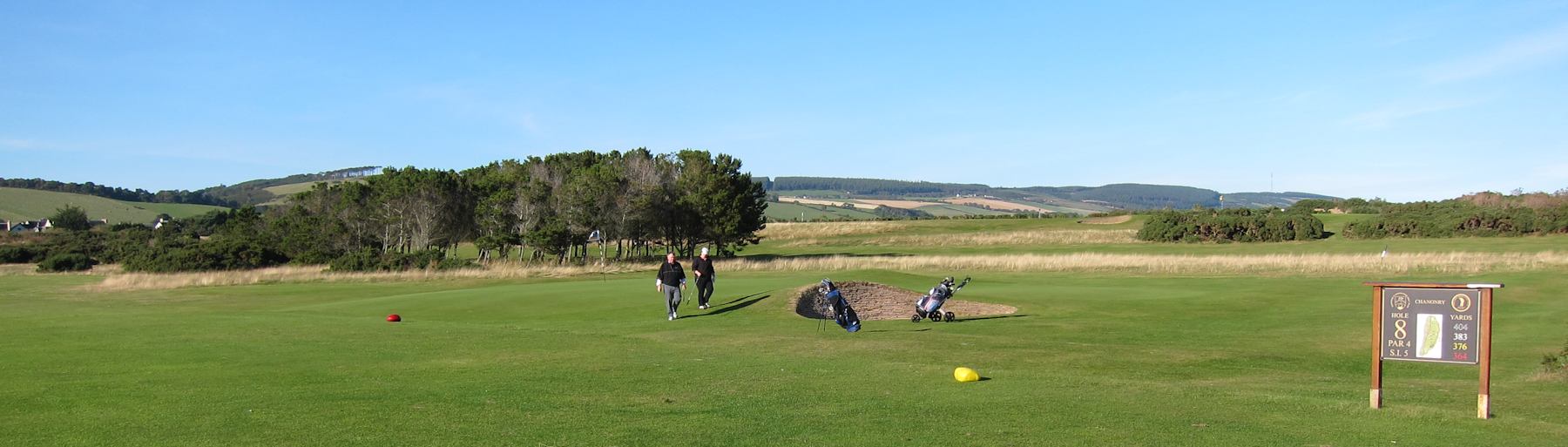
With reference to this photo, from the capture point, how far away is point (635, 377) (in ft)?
41.9

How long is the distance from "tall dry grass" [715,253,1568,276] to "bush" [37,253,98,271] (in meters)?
38.1

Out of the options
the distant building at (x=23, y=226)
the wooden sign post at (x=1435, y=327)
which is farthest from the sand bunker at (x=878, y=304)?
the distant building at (x=23, y=226)

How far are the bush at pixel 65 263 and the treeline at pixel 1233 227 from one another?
70.5 m

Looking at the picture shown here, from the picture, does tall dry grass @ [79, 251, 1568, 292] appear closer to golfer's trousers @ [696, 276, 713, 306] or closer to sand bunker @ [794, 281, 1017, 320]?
sand bunker @ [794, 281, 1017, 320]

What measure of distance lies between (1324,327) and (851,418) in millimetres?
15950

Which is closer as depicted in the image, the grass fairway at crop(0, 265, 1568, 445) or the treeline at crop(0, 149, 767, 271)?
the grass fairway at crop(0, 265, 1568, 445)

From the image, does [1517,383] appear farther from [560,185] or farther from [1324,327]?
[560,185]

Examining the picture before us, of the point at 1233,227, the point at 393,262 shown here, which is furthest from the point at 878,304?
the point at 1233,227

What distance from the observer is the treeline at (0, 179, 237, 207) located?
152 meters

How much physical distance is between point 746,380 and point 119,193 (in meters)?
184

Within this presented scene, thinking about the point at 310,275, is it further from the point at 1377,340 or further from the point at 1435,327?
the point at 1435,327

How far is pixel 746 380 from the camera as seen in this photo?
497 inches

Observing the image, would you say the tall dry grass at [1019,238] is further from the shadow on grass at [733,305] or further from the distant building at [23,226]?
the distant building at [23,226]

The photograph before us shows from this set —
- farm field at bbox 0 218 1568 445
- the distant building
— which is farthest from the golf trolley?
the distant building
